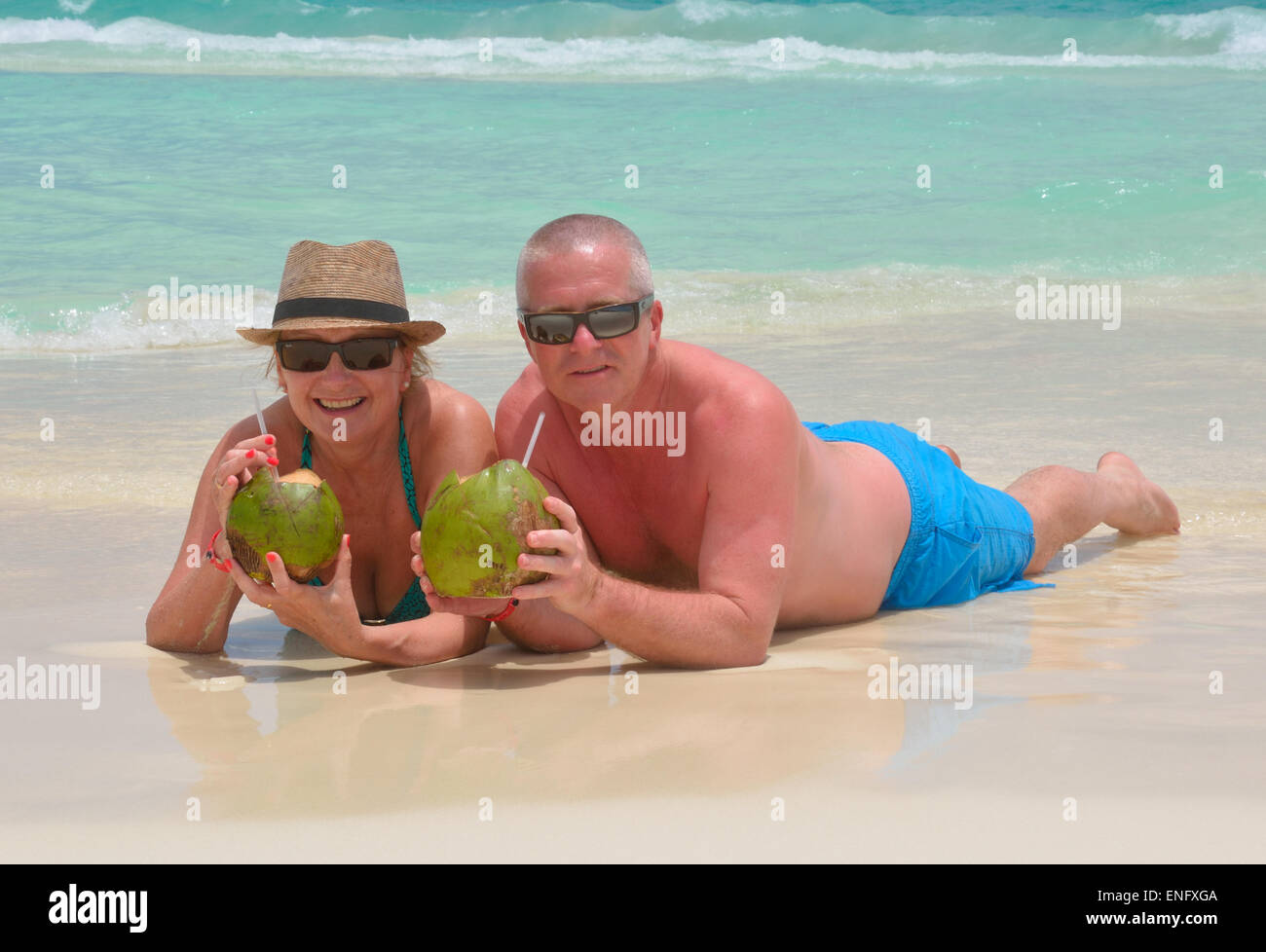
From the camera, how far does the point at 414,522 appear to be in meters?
4.14

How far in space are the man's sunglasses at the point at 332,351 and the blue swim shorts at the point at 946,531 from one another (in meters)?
1.62

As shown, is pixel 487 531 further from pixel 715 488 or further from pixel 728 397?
pixel 728 397

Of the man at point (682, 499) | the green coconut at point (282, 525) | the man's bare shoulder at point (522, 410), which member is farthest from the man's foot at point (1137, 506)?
the green coconut at point (282, 525)

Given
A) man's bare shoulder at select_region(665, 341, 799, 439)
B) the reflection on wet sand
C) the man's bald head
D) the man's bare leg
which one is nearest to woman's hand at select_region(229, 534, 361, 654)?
the reflection on wet sand

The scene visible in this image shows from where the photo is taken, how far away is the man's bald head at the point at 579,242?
3.68 m

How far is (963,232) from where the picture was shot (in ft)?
45.4

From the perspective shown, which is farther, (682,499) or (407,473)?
(407,473)

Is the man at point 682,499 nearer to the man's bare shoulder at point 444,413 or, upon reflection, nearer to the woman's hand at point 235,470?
the man's bare shoulder at point 444,413

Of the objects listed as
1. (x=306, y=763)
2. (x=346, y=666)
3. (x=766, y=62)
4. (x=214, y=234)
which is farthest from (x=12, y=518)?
(x=766, y=62)

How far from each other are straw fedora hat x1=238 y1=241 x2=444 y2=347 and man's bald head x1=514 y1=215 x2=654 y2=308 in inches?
12.9

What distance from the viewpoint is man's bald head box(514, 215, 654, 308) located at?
3678 millimetres

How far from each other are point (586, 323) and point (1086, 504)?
8.39 feet

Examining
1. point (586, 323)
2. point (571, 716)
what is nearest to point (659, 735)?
point (571, 716)

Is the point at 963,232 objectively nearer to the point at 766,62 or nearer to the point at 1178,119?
the point at 1178,119
